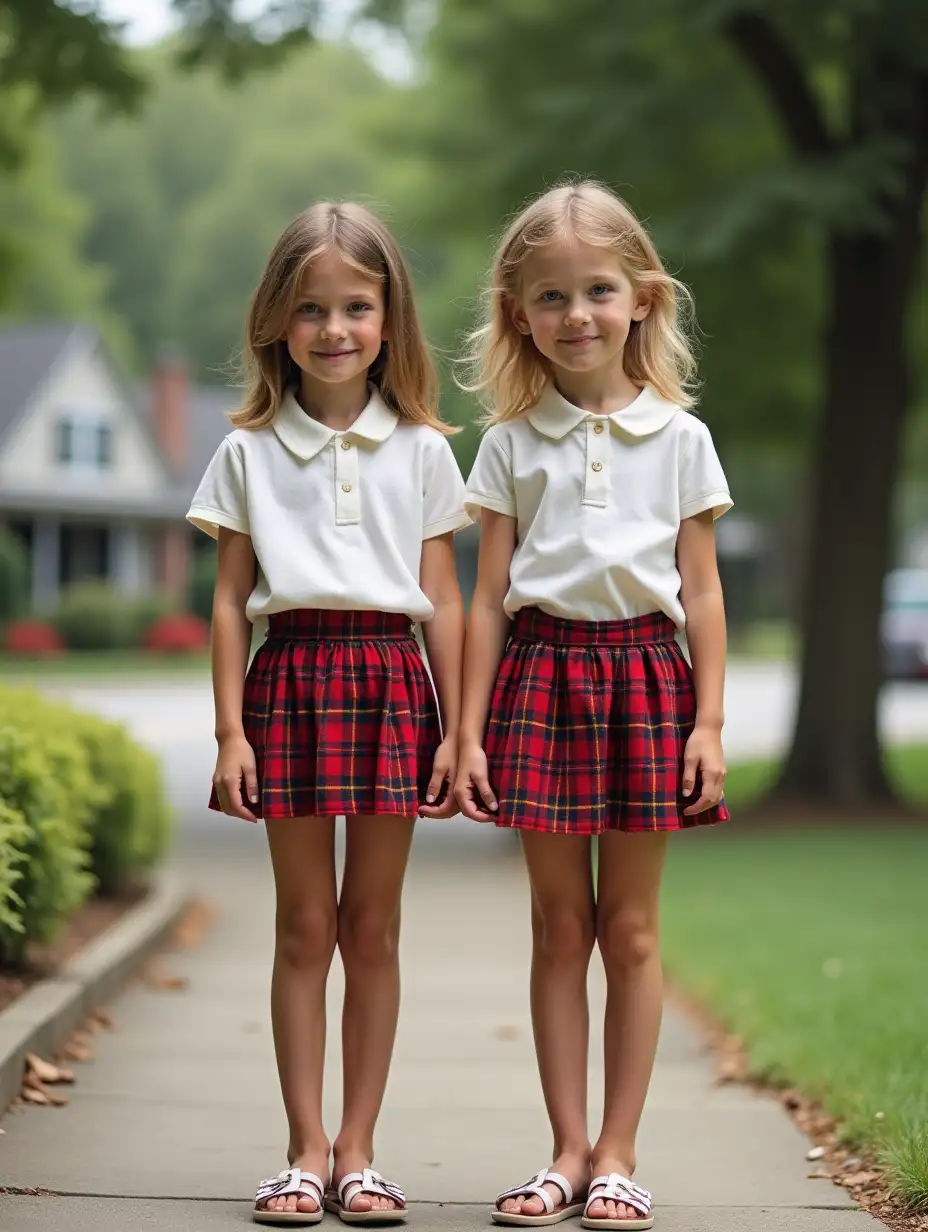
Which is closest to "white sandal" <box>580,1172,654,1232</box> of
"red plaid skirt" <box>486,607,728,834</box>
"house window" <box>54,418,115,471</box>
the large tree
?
"red plaid skirt" <box>486,607,728,834</box>

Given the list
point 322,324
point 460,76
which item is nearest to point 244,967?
point 322,324

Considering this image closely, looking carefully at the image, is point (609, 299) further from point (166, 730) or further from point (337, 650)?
point (166, 730)

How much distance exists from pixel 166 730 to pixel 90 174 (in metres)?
46.1

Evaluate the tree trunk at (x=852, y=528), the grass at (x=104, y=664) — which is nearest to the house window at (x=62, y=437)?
the grass at (x=104, y=664)

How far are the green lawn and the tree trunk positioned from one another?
31.2 inches

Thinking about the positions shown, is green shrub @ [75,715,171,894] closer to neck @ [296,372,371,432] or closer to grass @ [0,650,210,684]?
neck @ [296,372,371,432]

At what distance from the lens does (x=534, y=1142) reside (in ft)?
14.9

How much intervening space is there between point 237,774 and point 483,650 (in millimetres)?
561

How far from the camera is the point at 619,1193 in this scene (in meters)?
3.56

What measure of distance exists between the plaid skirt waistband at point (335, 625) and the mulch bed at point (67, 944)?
221 cm

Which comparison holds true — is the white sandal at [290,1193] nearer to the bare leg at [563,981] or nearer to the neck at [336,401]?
the bare leg at [563,981]

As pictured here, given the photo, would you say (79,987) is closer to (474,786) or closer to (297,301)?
(474,786)

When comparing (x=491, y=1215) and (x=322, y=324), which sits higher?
(x=322, y=324)

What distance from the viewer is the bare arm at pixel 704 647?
11.8ft
